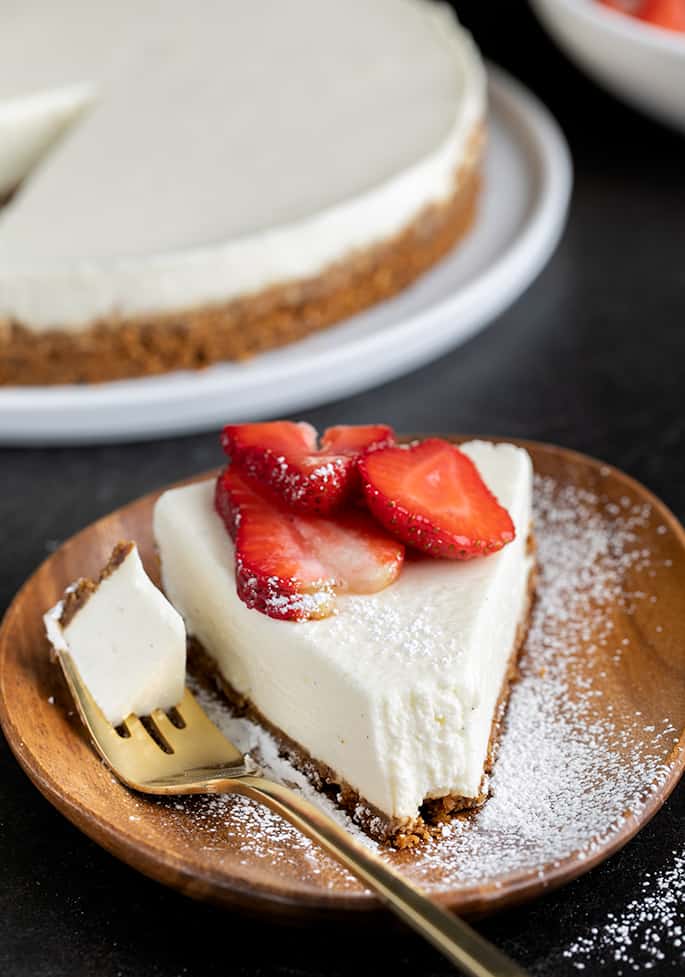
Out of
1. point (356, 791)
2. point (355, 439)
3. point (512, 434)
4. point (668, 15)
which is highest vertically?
point (355, 439)

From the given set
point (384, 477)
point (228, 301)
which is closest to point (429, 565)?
point (384, 477)

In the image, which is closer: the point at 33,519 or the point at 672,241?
the point at 33,519

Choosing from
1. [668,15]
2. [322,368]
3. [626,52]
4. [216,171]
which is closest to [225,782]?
[322,368]

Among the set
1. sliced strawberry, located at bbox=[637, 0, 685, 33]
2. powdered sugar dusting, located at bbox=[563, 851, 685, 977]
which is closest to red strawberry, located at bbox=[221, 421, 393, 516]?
powdered sugar dusting, located at bbox=[563, 851, 685, 977]

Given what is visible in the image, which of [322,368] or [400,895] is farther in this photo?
Answer: [322,368]

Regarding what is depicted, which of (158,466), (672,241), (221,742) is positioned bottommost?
(672,241)

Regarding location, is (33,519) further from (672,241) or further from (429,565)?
(672,241)

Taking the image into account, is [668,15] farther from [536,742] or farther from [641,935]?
[641,935]
